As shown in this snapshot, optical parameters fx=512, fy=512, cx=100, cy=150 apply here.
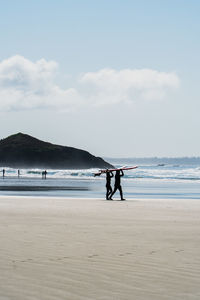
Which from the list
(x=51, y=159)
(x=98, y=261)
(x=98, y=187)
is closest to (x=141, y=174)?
(x=98, y=187)

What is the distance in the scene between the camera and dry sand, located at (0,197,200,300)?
19.6 ft

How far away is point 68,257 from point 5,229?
4.24 meters

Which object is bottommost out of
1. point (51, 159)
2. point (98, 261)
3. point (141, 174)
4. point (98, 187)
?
point (98, 261)

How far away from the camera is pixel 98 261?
7.89m

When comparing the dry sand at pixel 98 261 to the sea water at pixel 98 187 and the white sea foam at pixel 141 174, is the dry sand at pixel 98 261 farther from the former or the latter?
the white sea foam at pixel 141 174

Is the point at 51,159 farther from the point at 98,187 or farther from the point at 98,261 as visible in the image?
the point at 98,261

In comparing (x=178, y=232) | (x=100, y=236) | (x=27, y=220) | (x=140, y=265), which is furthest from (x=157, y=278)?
(x=27, y=220)

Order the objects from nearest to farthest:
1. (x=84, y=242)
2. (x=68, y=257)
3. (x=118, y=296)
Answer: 1. (x=118, y=296)
2. (x=68, y=257)
3. (x=84, y=242)

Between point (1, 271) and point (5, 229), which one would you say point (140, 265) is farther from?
point (5, 229)

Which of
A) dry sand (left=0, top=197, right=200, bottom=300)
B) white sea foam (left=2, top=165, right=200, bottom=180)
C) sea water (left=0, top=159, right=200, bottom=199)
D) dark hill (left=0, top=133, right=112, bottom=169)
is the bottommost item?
dry sand (left=0, top=197, right=200, bottom=300)

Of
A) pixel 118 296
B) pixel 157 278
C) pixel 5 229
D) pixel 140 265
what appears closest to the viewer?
pixel 118 296

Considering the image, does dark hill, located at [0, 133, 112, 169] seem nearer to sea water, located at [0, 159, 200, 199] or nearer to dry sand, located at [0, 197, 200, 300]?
sea water, located at [0, 159, 200, 199]

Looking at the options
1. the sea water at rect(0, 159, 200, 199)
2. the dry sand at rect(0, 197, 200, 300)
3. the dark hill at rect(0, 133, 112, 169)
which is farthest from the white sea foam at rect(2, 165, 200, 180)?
the dark hill at rect(0, 133, 112, 169)

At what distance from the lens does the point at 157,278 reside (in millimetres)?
6707
